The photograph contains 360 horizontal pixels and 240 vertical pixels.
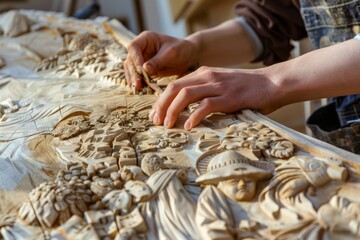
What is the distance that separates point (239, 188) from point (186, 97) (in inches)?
15.8

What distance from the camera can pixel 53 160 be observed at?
3.74 feet

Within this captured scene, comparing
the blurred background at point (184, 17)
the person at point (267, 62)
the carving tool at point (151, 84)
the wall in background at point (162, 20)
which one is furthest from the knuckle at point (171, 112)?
the wall in background at point (162, 20)

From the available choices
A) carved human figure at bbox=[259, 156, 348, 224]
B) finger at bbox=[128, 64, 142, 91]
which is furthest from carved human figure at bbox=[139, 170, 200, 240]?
finger at bbox=[128, 64, 142, 91]

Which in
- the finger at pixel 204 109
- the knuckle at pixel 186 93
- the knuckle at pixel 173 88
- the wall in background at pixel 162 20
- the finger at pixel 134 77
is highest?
the knuckle at pixel 173 88

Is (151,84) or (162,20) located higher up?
(151,84)

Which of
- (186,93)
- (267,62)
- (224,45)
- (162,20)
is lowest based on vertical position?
(162,20)

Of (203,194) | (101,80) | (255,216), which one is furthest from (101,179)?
(101,80)

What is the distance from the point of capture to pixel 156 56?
1.68 m

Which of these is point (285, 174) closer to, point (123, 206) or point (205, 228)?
point (205, 228)

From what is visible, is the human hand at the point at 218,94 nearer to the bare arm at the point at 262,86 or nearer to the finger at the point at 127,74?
the bare arm at the point at 262,86

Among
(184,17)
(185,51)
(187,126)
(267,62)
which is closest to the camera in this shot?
(187,126)

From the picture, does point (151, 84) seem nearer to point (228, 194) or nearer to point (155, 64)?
point (155, 64)

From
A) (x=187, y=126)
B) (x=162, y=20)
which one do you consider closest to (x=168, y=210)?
(x=187, y=126)

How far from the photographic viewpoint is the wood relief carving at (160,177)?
2.80ft
